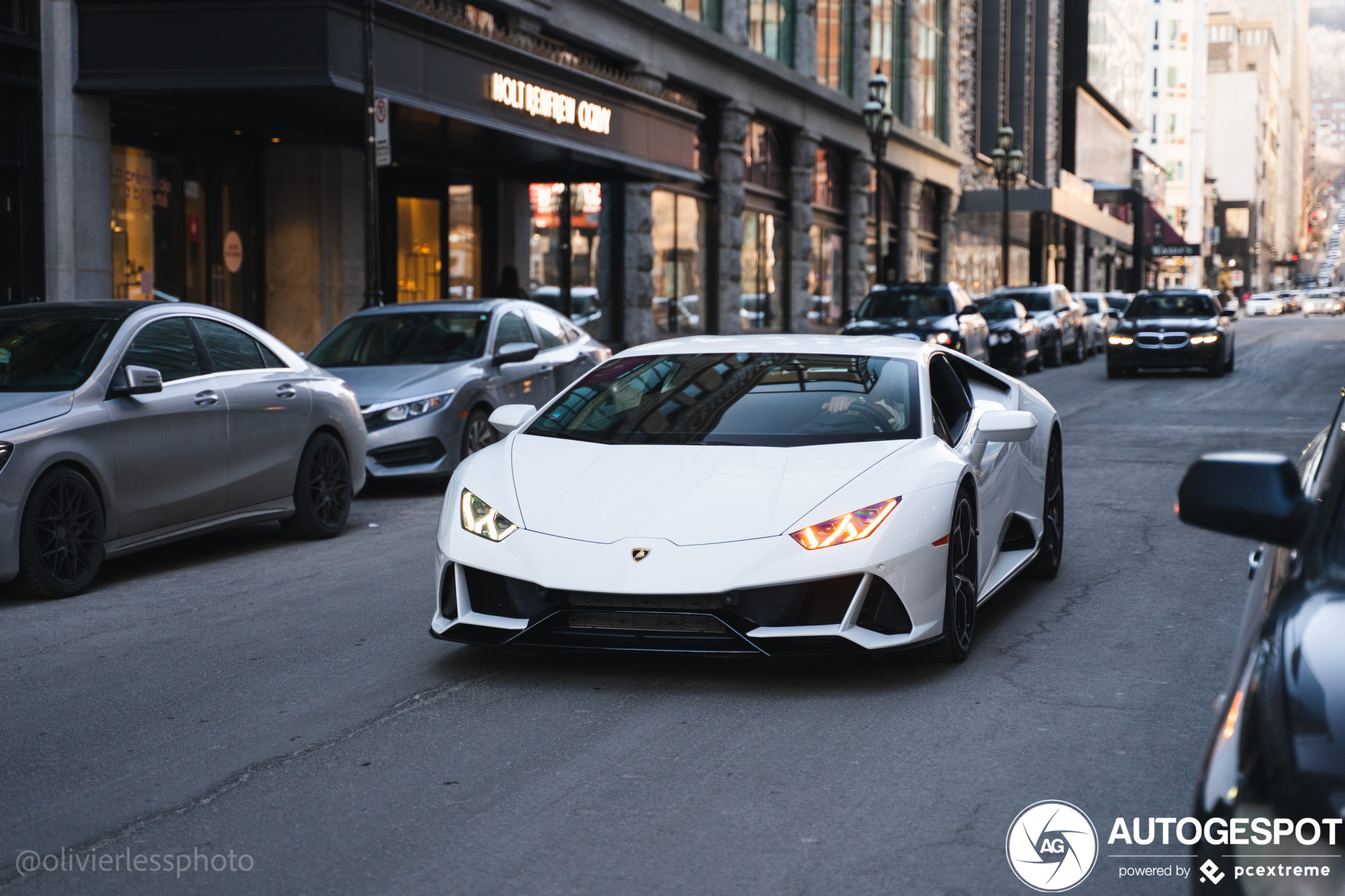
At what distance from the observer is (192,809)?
14.2 ft

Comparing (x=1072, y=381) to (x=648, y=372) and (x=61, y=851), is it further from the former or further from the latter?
(x=61, y=851)

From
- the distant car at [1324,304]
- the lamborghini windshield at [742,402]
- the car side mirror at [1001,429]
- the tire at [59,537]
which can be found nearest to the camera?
the lamborghini windshield at [742,402]

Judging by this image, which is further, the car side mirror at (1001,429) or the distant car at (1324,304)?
the distant car at (1324,304)

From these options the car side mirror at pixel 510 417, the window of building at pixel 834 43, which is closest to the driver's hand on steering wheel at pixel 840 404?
the car side mirror at pixel 510 417

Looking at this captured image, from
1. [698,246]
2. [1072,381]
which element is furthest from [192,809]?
[698,246]

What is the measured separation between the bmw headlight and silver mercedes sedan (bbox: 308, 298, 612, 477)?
596 cm

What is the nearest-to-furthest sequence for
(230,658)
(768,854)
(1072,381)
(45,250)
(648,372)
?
1. (768,854)
2. (230,658)
3. (648,372)
4. (45,250)
5. (1072,381)

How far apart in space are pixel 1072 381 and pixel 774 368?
2152cm

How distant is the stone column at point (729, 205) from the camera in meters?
31.0

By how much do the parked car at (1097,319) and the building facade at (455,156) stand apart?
5331mm

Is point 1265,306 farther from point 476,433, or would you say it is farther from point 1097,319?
point 476,433

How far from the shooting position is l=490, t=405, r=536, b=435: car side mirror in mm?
6887

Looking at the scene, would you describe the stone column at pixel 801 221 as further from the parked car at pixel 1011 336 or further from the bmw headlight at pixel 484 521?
the bmw headlight at pixel 484 521


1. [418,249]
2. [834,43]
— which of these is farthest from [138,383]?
[834,43]
